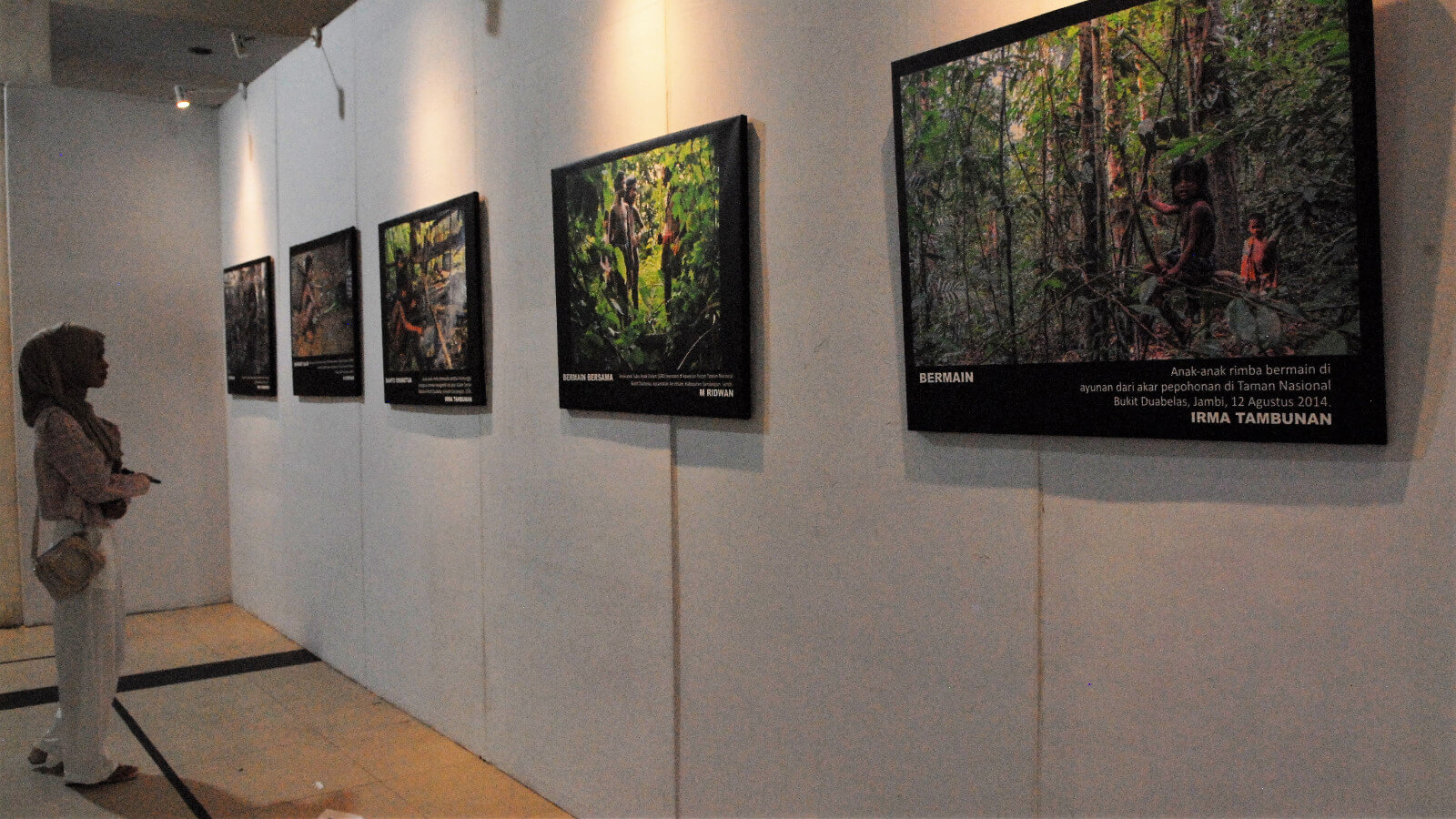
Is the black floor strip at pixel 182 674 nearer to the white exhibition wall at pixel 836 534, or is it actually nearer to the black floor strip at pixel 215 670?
the black floor strip at pixel 215 670

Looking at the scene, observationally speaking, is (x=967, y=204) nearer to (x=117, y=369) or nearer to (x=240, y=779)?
(x=240, y=779)

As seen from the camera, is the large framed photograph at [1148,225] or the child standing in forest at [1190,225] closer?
the large framed photograph at [1148,225]

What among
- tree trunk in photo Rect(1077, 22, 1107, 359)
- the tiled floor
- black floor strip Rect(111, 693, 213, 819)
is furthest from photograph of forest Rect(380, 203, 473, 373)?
tree trunk in photo Rect(1077, 22, 1107, 359)

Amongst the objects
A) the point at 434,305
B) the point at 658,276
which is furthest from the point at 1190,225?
the point at 434,305

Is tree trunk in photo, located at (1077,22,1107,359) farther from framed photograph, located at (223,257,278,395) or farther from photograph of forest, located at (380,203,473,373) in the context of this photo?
framed photograph, located at (223,257,278,395)

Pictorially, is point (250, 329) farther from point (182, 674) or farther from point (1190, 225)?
point (1190, 225)

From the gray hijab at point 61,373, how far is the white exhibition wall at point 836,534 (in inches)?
54.9

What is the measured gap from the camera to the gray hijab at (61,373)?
4.71 metres

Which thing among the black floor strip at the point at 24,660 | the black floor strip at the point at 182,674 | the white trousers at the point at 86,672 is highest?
the white trousers at the point at 86,672

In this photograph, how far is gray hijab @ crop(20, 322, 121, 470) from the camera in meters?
4.71

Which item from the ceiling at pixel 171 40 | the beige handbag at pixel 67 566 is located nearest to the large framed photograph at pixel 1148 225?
the beige handbag at pixel 67 566

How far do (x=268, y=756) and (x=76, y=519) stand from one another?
4.54 ft

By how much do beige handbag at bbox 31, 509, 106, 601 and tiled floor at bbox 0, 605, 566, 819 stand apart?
92cm

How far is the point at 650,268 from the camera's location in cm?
366
